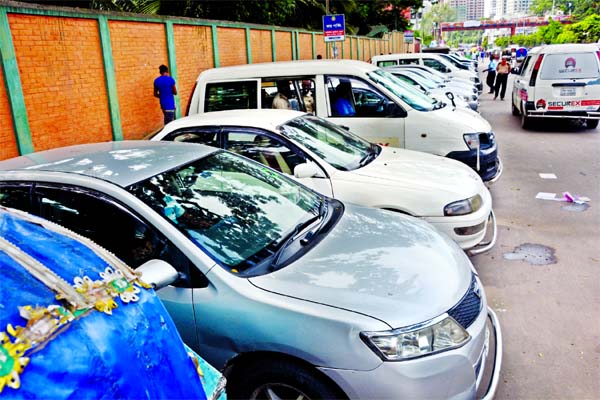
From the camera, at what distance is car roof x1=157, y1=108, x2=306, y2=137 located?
4785 mm

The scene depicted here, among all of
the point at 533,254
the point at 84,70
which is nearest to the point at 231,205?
the point at 533,254

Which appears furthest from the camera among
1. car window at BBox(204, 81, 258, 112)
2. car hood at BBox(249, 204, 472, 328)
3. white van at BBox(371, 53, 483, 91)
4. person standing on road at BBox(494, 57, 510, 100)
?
person standing on road at BBox(494, 57, 510, 100)

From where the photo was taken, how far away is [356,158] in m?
5.10

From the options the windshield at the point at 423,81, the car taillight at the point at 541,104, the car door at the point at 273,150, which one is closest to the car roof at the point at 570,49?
the car taillight at the point at 541,104

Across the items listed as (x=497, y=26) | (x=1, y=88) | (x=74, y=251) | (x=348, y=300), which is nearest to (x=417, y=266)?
(x=348, y=300)

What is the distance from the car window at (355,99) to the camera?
6.98 metres

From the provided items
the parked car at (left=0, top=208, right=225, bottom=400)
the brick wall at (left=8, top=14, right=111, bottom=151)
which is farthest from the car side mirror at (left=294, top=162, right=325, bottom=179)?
the brick wall at (left=8, top=14, right=111, bottom=151)

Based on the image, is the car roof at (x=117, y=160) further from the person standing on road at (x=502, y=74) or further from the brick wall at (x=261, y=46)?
the person standing on road at (x=502, y=74)

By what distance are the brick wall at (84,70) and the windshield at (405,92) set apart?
4370mm

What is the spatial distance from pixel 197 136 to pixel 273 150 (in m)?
0.83

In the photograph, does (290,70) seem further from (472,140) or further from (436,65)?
(436,65)

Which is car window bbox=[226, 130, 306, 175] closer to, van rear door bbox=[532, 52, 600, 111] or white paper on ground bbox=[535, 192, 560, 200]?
white paper on ground bbox=[535, 192, 560, 200]

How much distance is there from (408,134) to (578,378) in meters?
4.27

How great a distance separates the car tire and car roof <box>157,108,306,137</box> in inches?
106
